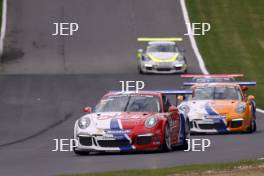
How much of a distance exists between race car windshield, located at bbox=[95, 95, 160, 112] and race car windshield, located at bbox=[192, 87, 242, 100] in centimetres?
537

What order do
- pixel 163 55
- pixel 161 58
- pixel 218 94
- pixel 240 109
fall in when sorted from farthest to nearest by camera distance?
pixel 163 55
pixel 161 58
pixel 218 94
pixel 240 109

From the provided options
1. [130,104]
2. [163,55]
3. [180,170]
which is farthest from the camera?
[163,55]

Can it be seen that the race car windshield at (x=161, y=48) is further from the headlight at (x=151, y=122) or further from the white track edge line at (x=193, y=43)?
the headlight at (x=151, y=122)

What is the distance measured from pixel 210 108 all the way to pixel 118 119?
19.1 ft

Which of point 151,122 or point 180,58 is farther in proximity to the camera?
point 180,58

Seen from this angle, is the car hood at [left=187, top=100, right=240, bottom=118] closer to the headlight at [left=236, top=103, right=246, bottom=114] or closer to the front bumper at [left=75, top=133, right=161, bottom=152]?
the headlight at [left=236, top=103, right=246, bottom=114]

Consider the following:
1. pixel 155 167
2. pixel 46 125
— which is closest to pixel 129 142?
pixel 155 167

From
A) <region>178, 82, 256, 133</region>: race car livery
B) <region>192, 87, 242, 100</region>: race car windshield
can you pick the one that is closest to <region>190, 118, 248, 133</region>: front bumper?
<region>178, 82, 256, 133</region>: race car livery

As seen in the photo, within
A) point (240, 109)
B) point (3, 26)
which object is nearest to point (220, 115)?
point (240, 109)

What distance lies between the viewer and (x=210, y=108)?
24172mm

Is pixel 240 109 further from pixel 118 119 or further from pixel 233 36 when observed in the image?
pixel 233 36

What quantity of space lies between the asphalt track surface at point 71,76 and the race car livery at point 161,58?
0.60 m

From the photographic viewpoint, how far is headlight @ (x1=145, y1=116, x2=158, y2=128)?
18.6 meters

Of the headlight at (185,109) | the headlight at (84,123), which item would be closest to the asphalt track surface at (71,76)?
the headlight at (84,123)
